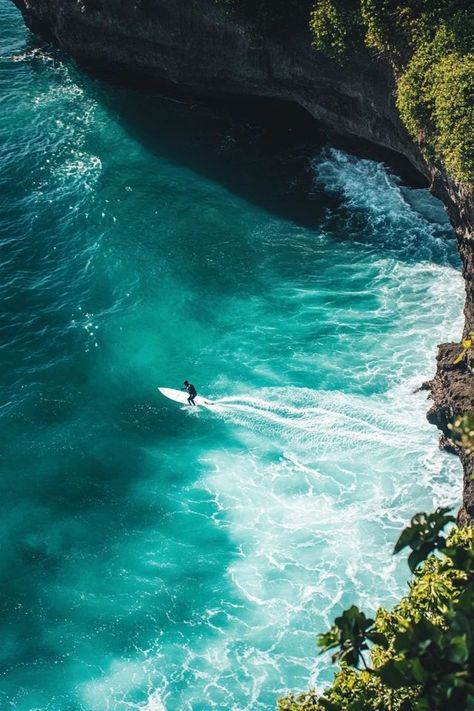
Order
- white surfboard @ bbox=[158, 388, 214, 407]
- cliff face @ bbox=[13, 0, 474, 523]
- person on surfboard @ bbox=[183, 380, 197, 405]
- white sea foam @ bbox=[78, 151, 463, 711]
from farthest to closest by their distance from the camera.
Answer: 1. white surfboard @ bbox=[158, 388, 214, 407]
2. cliff face @ bbox=[13, 0, 474, 523]
3. person on surfboard @ bbox=[183, 380, 197, 405]
4. white sea foam @ bbox=[78, 151, 463, 711]

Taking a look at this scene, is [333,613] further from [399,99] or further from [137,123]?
[137,123]

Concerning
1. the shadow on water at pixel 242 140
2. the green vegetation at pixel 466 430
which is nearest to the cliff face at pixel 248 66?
the shadow on water at pixel 242 140

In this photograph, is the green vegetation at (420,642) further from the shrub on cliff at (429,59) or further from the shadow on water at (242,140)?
the shadow on water at (242,140)

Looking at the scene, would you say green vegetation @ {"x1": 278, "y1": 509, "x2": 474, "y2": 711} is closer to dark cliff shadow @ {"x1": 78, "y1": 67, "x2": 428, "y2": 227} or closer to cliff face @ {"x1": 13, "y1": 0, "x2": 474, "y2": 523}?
cliff face @ {"x1": 13, "y1": 0, "x2": 474, "y2": 523}

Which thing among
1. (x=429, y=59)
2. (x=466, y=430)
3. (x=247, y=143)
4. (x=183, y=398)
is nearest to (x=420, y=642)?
(x=466, y=430)

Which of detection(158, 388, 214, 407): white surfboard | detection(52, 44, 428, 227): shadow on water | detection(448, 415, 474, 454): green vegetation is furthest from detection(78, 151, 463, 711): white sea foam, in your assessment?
detection(448, 415, 474, 454): green vegetation

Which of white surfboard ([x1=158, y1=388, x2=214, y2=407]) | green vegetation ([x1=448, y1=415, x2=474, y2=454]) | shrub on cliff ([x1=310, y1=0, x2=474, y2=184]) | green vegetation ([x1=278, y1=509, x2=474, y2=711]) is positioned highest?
shrub on cliff ([x1=310, y1=0, x2=474, y2=184])
